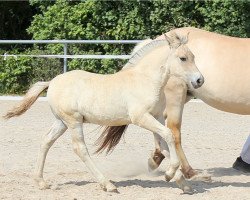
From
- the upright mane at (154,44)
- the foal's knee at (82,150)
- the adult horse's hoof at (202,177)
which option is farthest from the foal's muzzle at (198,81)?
the adult horse's hoof at (202,177)

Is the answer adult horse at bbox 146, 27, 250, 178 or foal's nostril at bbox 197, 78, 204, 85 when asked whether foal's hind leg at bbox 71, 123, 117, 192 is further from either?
foal's nostril at bbox 197, 78, 204, 85

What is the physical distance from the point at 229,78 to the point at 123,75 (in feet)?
4.66

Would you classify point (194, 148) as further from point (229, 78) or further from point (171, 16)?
point (171, 16)

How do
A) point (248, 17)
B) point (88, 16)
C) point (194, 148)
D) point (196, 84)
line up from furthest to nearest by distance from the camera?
1. point (88, 16)
2. point (248, 17)
3. point (194, 148)
4. point (196, 84)

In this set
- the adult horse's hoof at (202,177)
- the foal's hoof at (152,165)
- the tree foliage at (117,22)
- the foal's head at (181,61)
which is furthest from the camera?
the tree foliage at (117,22)

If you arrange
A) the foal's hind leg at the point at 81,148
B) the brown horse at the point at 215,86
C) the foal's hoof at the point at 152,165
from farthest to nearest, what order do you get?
the foal's hoof at the point at 152,165 → the brown horse at the point at 215,86 → the foal's hind leg at the point at 81,148

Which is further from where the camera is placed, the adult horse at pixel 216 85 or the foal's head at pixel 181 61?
the adult horse at pixel 216 85

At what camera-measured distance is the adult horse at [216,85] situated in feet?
25.1

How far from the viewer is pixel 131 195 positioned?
662cm

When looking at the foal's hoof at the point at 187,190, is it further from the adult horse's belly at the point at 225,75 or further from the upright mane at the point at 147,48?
the adult horse's belly at the point at 225,75

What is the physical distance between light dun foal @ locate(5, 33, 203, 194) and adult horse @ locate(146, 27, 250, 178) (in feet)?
2.51

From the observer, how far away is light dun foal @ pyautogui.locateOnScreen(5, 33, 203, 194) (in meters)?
6.60

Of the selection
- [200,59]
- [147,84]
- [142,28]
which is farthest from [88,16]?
[147,84]

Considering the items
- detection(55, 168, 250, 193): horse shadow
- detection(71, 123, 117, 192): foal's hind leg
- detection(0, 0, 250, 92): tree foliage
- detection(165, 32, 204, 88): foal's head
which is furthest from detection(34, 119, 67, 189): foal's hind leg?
detection(0, 0, 250, 92): tree foliage
